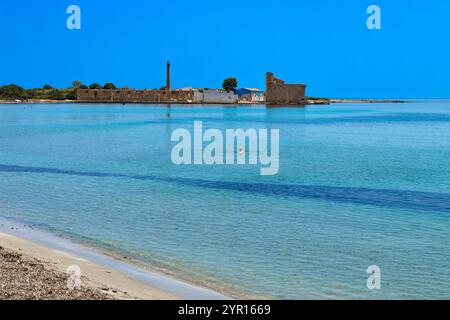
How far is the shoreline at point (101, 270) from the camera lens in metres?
7.61

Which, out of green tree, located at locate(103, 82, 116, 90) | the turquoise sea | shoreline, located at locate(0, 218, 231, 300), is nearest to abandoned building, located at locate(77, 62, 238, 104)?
green tree, located at locate(103, 82, 116, 90)

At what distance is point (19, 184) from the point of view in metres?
19.0

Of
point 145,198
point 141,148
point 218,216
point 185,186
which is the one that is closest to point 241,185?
point 185,186

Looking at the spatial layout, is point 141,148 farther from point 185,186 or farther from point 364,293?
point 364,293

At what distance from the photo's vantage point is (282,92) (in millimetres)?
141125

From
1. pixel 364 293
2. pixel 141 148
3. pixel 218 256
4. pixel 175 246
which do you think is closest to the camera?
pixel 364 293

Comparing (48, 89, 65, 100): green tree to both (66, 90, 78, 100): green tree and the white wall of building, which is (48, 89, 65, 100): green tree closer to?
(66, 90, 78, 100): green tree

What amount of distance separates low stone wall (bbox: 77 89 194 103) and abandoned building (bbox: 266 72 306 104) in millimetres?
21667

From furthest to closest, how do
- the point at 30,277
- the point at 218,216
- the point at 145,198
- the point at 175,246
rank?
the point at 145,198 → the point at 218,216 → the point at 175,246 → the point at 30,277

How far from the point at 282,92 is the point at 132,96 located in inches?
1661

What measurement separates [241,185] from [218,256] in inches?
349

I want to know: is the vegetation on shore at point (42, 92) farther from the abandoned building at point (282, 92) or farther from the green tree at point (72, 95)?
the abandoned building at point (282, 92)

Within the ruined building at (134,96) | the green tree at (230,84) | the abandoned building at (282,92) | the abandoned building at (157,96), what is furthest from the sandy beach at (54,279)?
the green tree at (230,84)

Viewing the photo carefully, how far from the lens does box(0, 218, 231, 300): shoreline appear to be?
7.61 metres
